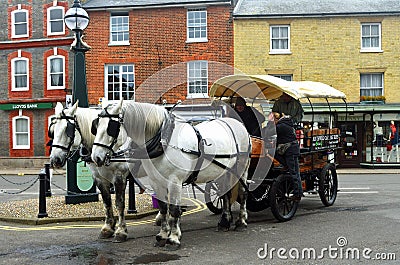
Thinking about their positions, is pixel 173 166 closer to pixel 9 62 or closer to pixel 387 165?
pixel 387 165

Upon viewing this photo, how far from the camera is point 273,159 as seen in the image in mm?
9367

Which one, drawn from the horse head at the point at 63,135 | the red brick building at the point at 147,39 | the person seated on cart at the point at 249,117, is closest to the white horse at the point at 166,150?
the horse head at the point at 63,135

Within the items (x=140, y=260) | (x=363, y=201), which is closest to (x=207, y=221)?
(x=140, y=260)

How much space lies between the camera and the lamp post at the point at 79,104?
1112 centimetres

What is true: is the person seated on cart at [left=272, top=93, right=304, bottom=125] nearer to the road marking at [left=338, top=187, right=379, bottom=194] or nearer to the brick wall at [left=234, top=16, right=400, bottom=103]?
the road marking at [left=338, top=187, right=379, bottom=194]

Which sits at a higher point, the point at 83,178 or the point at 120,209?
the point at 83,178

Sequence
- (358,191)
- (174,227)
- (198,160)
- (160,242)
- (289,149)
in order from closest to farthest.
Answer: (174,227), (160,242), (198,160), (289,149), (358,191)

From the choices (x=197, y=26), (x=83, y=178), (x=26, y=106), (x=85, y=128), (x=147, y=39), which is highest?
(x=197, y=26)

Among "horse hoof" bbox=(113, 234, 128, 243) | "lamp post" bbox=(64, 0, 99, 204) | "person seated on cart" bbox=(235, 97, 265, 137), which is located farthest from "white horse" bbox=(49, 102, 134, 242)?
"lamp post" bbox=(64, 0, 99, 204)

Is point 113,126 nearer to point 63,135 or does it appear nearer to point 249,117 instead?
point 63,135

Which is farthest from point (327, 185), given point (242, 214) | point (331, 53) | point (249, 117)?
point (331, 53)

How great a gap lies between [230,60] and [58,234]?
1831cm

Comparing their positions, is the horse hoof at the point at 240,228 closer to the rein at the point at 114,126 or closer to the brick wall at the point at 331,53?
the rein at the point at 114,126

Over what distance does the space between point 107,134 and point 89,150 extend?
1.43m
